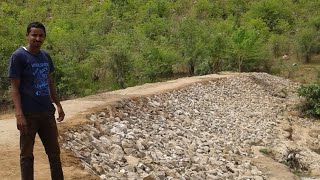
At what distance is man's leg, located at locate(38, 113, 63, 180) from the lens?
6.16 metres

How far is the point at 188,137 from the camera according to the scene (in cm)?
1544

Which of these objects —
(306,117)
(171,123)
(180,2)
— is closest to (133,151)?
(171,123)

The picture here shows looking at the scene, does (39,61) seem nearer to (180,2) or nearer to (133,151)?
(133,151)

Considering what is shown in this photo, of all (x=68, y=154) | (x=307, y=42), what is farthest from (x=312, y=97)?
(x=307, y=42)

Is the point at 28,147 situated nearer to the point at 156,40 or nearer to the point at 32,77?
the point at 32,77

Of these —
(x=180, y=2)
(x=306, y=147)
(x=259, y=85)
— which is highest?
(x=180, y=2)

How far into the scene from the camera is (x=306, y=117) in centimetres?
2589

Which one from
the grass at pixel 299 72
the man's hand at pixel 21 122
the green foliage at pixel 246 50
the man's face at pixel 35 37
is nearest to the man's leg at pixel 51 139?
the man's hand at pixel 21 122

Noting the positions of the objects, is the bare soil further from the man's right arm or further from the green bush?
the green bush

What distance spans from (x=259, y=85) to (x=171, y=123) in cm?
1615

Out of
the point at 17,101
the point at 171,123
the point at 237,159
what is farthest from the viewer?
the point at 171,123

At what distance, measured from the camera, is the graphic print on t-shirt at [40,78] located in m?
5.92

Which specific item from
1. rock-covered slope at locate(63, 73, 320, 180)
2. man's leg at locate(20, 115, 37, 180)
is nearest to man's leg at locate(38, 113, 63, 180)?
man's leg at locate(20, 115, 37, 180)

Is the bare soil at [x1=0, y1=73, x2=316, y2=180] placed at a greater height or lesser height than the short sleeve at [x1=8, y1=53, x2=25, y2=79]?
lesser
